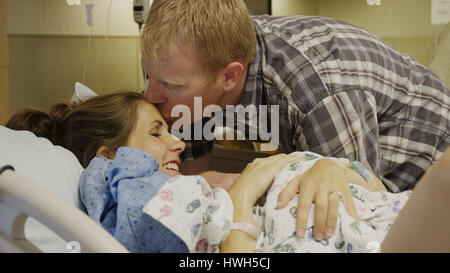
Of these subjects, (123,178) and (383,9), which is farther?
(383,9)

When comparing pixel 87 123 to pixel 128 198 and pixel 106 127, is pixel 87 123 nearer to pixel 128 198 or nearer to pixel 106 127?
pixel 106 127

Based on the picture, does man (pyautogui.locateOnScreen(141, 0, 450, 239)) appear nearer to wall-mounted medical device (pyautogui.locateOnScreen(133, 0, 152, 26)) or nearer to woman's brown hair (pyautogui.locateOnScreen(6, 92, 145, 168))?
woman's brown hair (pyautogui.locateOnScreen(6, 92, 145, 168))

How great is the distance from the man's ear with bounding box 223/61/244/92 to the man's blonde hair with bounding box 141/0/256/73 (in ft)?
0.09

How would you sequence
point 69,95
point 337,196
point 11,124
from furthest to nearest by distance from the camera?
point 69,95
point 11,124
point 337,196

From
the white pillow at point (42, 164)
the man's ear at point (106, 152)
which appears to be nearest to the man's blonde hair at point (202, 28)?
the man's ear at point (106, 152)

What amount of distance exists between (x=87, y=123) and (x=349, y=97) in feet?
2.28

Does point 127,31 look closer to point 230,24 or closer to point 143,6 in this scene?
point 143,6

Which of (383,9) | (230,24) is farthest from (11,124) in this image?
(383,9)

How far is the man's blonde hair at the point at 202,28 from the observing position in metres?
1.36

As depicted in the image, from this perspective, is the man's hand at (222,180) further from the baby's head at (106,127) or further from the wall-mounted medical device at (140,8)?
the wall-mounted medical device at (140,8)

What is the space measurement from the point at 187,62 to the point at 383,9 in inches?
65.7

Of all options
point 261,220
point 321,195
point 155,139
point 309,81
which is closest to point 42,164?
point 155,139

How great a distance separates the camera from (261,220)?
103cm

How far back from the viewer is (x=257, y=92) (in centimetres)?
150
